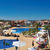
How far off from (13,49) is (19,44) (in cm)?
155

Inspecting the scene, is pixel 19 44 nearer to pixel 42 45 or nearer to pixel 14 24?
pixel 42 45

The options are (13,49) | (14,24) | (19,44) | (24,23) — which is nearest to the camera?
(19,44)

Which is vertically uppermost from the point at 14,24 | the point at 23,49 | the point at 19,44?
the point at 14,24

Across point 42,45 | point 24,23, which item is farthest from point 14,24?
point 42,45

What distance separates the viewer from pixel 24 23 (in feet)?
147

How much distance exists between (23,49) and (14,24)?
31.4 meters

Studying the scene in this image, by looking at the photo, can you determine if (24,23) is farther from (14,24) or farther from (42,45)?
(42,45)

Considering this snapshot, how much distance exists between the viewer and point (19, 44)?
898 cm

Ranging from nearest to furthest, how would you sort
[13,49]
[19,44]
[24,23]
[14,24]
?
[19,44] → [13,49] → [14,24] → [24,23]

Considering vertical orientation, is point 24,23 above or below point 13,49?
above

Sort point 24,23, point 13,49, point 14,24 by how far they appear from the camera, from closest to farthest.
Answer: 1. point 13,49
2. point 14,24
3. point 24,23

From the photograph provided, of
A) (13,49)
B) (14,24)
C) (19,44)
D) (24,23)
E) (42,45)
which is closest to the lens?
(19,44)

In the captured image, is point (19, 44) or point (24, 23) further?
point (24, 23)

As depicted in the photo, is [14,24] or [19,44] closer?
[19,44]
